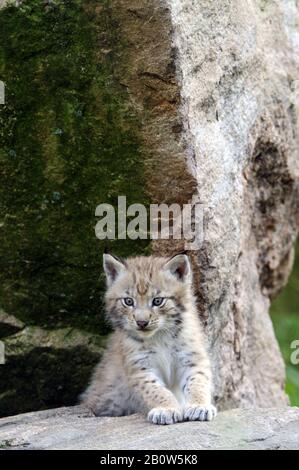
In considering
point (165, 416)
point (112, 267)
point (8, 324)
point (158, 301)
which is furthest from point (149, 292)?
point (8, 324)

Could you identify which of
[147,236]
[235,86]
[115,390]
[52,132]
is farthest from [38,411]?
[235,86]

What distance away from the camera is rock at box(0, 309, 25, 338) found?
643cm

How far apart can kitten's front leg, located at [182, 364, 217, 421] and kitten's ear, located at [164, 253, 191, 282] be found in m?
0.53

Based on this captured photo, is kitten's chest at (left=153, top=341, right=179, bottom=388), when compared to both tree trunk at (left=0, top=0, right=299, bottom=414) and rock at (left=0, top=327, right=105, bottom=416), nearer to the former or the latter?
tree trunk at (left=0, top=0, right=299, bottom=414)

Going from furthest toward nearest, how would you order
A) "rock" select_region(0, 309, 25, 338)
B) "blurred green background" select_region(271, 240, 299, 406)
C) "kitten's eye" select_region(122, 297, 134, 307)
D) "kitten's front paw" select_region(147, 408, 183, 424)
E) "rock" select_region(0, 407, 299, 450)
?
"blurred green background" select_region(271, 240, 299, 406), "rock" select_region(0, 309, 25, 338), "kitten's eye" select_region(122, 297, 134, 307), "kitten's front paw" select_region(147, 408, 183, 424), "rock" select_region(0, 407, 299, 450)

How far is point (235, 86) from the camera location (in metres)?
6.58

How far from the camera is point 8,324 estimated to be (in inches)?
253

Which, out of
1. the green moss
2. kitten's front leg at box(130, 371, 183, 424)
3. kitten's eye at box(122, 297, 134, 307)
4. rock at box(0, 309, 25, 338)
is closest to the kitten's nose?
kitten's eye at box(122, 297, 134, 307)

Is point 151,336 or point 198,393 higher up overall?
point 151,336

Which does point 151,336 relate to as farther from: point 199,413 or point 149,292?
point 199,413

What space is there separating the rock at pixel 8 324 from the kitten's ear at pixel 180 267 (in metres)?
1.09

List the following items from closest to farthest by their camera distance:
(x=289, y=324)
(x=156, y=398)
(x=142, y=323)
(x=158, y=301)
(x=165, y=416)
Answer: (x=165, y=416)
(x=156, y=398)
(x=142, y=323)
(x=158, y=301)
(x=289, y=324)

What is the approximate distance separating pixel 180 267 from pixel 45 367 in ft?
3.83
